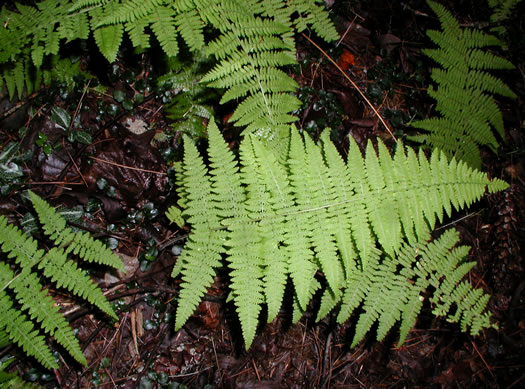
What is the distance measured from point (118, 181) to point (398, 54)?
4119 millimetres

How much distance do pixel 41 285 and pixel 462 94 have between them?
194 inches

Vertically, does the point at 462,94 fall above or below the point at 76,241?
above

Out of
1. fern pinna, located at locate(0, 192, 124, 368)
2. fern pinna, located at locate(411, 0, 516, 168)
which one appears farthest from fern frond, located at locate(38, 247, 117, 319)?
fern pinna, located at locate(411, 0, 516, 168)

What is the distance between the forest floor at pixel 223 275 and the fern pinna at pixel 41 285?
2.31 feet

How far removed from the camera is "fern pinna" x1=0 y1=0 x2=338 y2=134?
289 centimetres

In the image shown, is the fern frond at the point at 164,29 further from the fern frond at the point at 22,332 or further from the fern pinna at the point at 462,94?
the fern pinna at the point at 462,94

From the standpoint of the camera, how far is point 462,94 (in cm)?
429

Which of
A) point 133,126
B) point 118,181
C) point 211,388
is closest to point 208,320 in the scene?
point 211,388

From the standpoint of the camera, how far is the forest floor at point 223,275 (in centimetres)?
344

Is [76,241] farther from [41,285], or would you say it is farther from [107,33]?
[107,33]

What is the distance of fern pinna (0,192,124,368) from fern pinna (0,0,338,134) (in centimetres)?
145

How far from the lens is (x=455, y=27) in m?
4.26

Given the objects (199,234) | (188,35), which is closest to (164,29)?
(188,35)

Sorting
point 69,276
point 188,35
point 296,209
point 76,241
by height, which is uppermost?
point 188,35
